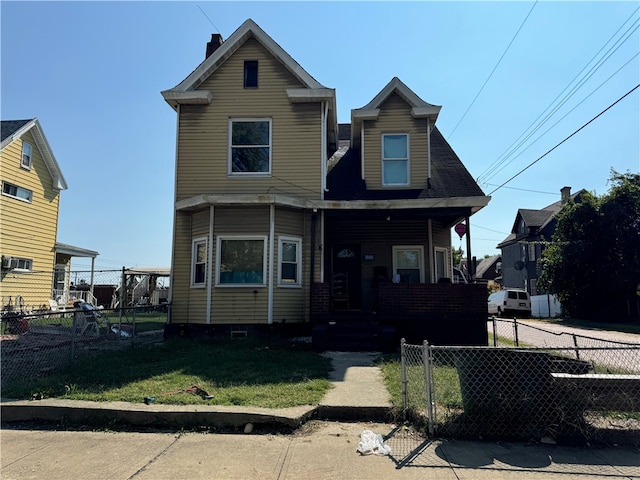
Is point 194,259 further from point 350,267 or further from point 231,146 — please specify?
point 350,267

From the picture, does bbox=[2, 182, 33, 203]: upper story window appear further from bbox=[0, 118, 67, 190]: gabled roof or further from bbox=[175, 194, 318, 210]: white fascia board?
bbox=[175, 194, 318, 210]: white fascia board

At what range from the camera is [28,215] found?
1755 centimetres

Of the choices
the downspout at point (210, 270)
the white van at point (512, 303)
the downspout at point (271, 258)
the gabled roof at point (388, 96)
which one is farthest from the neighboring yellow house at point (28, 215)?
the white van at point (512, 303)

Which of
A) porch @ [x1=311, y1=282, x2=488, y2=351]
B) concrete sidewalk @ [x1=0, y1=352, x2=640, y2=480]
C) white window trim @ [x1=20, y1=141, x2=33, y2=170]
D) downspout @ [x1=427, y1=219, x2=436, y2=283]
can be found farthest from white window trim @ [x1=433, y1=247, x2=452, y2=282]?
white window trim @ [x1=20, y1=141, x2=33, y2=170]

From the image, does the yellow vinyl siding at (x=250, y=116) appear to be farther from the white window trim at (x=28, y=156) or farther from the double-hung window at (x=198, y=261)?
the white window trim at (x=28, y=156)

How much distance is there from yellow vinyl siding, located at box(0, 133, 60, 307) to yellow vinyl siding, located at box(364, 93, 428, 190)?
1331 centimetres

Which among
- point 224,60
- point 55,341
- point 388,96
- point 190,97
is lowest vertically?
point 55,341

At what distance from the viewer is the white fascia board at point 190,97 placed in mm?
12000

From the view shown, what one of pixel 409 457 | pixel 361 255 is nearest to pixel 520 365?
pixel 409 457

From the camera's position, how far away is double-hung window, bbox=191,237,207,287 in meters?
11.5

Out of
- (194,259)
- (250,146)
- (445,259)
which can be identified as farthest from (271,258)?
(445,259)

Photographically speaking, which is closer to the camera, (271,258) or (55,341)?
(55,341)

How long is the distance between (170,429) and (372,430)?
7.63 ft

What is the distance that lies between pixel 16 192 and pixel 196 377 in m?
15.0
